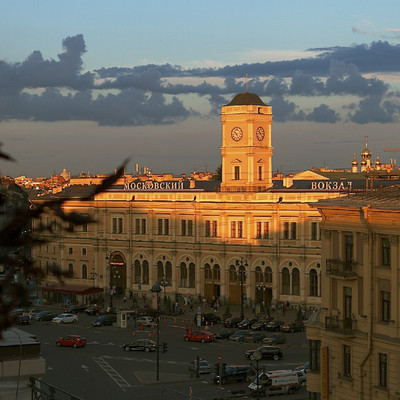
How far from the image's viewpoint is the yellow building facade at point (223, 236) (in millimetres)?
95938

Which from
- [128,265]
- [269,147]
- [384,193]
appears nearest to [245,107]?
[269,147]

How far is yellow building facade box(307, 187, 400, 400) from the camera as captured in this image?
33219 millimetres

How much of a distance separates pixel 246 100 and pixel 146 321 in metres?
31.0

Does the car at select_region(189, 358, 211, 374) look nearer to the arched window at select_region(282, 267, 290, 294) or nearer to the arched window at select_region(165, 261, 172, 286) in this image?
the arched window at select_region(282, 267, 290, 294)

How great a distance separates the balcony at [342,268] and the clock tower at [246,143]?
66.7 meters

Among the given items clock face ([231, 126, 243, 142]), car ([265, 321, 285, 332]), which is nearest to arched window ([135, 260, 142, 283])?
clock face ([231, 126, 243, 142])

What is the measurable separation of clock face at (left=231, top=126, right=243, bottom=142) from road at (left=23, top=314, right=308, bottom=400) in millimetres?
25662

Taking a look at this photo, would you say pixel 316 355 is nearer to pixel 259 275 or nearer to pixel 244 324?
pixel 244 324

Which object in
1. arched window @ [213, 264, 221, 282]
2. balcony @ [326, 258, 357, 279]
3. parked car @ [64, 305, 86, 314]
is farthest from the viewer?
arched window @ [213, 264, 221, 282]

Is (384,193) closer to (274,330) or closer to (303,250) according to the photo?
(274,330)

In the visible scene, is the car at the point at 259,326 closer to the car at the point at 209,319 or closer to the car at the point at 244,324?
the car at the point at 244,324

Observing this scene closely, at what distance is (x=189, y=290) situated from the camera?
4033 inches

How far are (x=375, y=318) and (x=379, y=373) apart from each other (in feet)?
6.01

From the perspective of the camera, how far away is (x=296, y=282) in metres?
95.3
